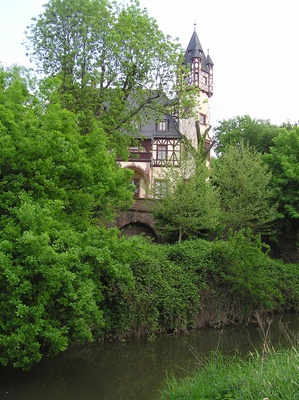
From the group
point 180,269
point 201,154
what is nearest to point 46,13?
point 201,154

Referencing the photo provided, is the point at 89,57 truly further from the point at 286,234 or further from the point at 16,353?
the point at 286,234

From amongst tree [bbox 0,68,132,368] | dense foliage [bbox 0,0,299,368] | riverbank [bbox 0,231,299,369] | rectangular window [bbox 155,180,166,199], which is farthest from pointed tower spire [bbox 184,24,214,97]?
tree [bbox 0,68,132,368]

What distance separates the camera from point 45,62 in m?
20.6

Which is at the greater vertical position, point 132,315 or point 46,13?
point 46,13

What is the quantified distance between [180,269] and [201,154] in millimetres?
9183

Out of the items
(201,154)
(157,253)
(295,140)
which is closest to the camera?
(157,253)

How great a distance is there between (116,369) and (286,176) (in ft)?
57.8

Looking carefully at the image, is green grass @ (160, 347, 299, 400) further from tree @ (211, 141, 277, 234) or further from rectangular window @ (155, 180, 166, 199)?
tree @ (211, 141, 277, 234)

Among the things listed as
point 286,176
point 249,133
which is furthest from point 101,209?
point 249,133

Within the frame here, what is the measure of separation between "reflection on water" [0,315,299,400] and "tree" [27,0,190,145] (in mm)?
9324

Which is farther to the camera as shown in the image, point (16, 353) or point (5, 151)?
point (5, 151)

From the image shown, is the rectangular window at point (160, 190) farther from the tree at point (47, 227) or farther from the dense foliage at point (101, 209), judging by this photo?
the tree at point (47, 227)

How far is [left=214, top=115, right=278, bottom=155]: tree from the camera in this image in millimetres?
38406

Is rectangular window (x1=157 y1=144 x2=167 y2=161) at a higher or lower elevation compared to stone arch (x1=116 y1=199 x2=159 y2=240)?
higher
